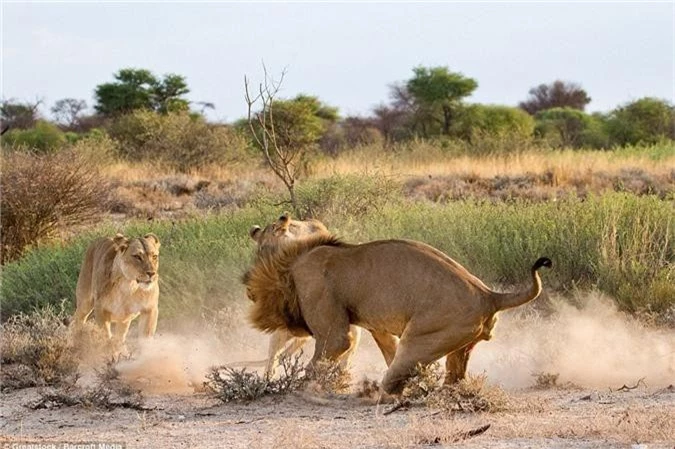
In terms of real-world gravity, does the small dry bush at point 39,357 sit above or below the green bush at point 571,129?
below

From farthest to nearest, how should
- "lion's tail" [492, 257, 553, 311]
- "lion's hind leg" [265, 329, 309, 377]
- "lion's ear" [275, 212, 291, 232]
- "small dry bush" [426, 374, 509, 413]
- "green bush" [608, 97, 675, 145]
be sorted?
"green bush" [608, 97, 675, 145] < "lion's ear" [275, 212, 291, 232] < "lion's hind leg" [265, 329, 309, 377] < "lion's tail" [492, 257, 553, 311] < "small dry bush" [426, 374, 509, 413]

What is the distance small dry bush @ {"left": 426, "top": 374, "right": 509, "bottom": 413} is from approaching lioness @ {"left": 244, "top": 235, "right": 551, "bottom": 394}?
0.29 meters

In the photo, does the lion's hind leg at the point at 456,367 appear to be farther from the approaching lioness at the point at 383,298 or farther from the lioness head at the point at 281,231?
the lioness head at the point at 281,231

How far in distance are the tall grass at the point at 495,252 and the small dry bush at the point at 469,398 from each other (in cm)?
426

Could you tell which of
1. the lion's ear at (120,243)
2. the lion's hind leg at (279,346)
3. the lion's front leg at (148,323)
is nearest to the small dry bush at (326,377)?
the lion's hind leg at (279,346)

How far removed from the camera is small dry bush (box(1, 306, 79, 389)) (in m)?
11.0

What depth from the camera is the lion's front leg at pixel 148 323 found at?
1208 cm

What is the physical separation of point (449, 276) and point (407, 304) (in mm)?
340

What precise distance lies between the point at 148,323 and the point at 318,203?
616 cm

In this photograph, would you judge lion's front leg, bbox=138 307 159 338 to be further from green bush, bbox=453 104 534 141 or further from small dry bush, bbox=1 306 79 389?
green bush, bbox=453 104 534 141

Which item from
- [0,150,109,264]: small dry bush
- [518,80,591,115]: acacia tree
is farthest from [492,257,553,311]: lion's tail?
[518,80,591,115]: acacia tree

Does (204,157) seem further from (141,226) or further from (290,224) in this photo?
(290,224)

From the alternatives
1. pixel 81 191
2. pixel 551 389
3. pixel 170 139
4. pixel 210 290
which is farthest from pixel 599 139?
pixel 551 389

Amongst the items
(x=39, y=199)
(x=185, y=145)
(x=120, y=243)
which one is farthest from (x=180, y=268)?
(x=185, y=145)
